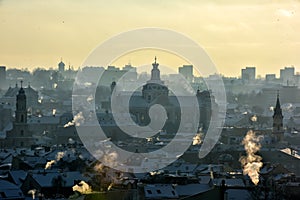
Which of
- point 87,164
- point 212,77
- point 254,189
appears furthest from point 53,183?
point 212,77

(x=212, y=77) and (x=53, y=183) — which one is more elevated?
Result: (x=212, y=77)

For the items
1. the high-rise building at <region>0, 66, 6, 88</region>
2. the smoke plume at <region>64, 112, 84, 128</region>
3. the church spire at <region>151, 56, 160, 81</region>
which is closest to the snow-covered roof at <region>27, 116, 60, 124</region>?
the smoke plume at <region>64, 112, 84, 128</region>

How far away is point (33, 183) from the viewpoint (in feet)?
131

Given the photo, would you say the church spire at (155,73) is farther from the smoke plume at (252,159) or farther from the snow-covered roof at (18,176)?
the snow-covered roof at (18,176)

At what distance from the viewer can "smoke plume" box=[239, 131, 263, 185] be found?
127 ft

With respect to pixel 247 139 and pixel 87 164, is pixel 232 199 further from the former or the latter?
pixel 247 139

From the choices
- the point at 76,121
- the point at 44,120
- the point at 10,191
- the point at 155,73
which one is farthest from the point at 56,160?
the point at 155,73

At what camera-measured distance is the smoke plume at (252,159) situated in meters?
38.6

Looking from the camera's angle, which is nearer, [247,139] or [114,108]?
[247,139]

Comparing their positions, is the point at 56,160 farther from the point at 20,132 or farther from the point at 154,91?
the point at 154,91

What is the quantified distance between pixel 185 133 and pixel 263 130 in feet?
22.0

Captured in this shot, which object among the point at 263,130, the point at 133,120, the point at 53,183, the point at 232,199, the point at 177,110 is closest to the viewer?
the point at 232,199

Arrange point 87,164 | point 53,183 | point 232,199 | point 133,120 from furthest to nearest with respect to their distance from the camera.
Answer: point 133,120 → point 87,164 → point 53,183 → point 232,199

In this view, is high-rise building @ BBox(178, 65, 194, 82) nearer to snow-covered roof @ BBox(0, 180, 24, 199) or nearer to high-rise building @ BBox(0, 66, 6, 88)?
high-rise building @ BBox(0, 66, 6, 88)
